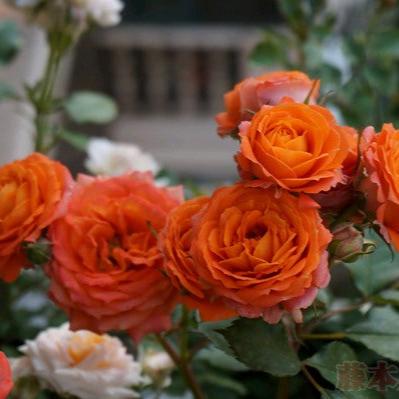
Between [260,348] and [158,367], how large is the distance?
7.2 inches

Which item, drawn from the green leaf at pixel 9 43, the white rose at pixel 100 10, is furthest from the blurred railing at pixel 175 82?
the white rose at pixel 100 10

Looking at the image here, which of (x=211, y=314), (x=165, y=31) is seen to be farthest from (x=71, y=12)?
(x=165, y=31)

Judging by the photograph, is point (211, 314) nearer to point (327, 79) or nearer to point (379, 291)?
point (379, 291)

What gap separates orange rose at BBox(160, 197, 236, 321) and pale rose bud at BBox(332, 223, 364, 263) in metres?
0.07

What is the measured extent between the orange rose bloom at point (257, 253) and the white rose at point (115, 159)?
0.40 meters

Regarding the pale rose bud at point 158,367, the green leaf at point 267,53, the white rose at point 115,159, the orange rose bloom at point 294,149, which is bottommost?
the pale rose bud at point 158,367

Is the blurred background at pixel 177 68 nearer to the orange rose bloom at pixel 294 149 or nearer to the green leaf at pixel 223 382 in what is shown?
the green leaf at pixel 223 382

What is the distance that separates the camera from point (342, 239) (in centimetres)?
47

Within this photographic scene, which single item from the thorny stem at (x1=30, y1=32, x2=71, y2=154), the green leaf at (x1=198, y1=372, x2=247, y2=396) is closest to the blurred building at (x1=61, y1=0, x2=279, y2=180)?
the thorny stem at (x1=30, y1=32, x2=71, y2=154)

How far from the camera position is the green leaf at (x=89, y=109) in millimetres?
985

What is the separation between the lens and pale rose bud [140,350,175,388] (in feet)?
2.15

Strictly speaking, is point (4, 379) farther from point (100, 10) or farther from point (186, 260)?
point (100, 10)

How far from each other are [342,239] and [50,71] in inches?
18.5

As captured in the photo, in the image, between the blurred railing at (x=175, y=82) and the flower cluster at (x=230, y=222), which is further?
the blurred railing at (x=175, y=82)
